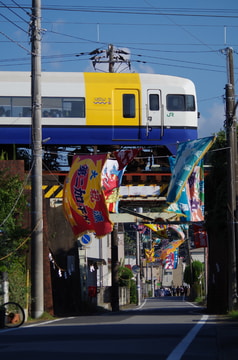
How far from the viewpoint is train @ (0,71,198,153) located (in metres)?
27.8

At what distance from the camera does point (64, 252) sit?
2959 cm

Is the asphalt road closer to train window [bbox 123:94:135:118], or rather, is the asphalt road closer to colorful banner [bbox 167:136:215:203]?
colorful banner [bbox 167:136:215:203]

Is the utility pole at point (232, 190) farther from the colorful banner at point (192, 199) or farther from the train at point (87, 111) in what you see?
the train at point (87, 111)

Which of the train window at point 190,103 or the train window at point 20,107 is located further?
the train window at point 190,103

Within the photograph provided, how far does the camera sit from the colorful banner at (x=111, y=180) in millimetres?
22578

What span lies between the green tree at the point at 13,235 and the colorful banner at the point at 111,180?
2.90 metres

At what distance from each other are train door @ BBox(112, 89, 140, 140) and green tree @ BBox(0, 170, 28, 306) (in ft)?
17.0

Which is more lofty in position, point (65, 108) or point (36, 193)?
point (65, 108)

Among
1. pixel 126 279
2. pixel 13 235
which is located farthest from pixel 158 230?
pixel 126 279

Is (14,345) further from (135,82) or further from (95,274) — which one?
(95,274)

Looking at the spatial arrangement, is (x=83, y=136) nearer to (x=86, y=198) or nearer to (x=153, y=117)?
(x=153, y=117)

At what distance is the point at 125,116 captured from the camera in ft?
92.5

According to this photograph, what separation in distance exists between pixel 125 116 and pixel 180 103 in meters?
2.58

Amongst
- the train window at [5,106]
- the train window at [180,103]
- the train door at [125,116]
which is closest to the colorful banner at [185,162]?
the train door at [125,116]
